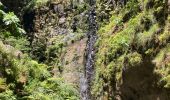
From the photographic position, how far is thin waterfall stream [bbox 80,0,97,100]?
16641 millimetres

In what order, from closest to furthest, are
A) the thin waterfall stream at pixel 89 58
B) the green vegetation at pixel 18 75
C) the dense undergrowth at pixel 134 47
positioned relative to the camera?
the dense undergrowth at pixel 134 47
the green vegetation at pixel 18 75
the thin waterfall stream at pixel 89 58

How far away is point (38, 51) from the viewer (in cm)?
2047

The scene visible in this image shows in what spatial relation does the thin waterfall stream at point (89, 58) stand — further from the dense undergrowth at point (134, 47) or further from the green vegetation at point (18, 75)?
the green vegetation at point (18, 75)

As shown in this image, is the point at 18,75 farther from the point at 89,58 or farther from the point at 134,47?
the point at 89,58

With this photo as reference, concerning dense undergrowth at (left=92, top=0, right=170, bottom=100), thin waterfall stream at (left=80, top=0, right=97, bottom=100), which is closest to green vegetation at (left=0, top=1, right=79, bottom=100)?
dense undergrowth at (left=92, top=0, right=170, bottom=100)

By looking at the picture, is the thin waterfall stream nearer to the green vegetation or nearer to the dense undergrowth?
the dense undergrowth

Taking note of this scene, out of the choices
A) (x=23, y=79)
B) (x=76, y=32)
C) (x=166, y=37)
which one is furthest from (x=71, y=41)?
(x=166, y=37)

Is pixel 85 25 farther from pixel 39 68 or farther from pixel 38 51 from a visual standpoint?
pixel 39 68

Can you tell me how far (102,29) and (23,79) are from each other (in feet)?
19.8

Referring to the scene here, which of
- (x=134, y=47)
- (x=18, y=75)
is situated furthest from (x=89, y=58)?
(x=134, y=47)

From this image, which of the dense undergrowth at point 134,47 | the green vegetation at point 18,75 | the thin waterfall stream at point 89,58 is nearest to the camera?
the dense undergrowth at point 134,47

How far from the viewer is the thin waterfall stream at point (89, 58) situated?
16641 millimetres

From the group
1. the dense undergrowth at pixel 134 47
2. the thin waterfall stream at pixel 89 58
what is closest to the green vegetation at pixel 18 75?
the dense undergrowth at pixel 134 47

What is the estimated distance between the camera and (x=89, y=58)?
17188 mm
